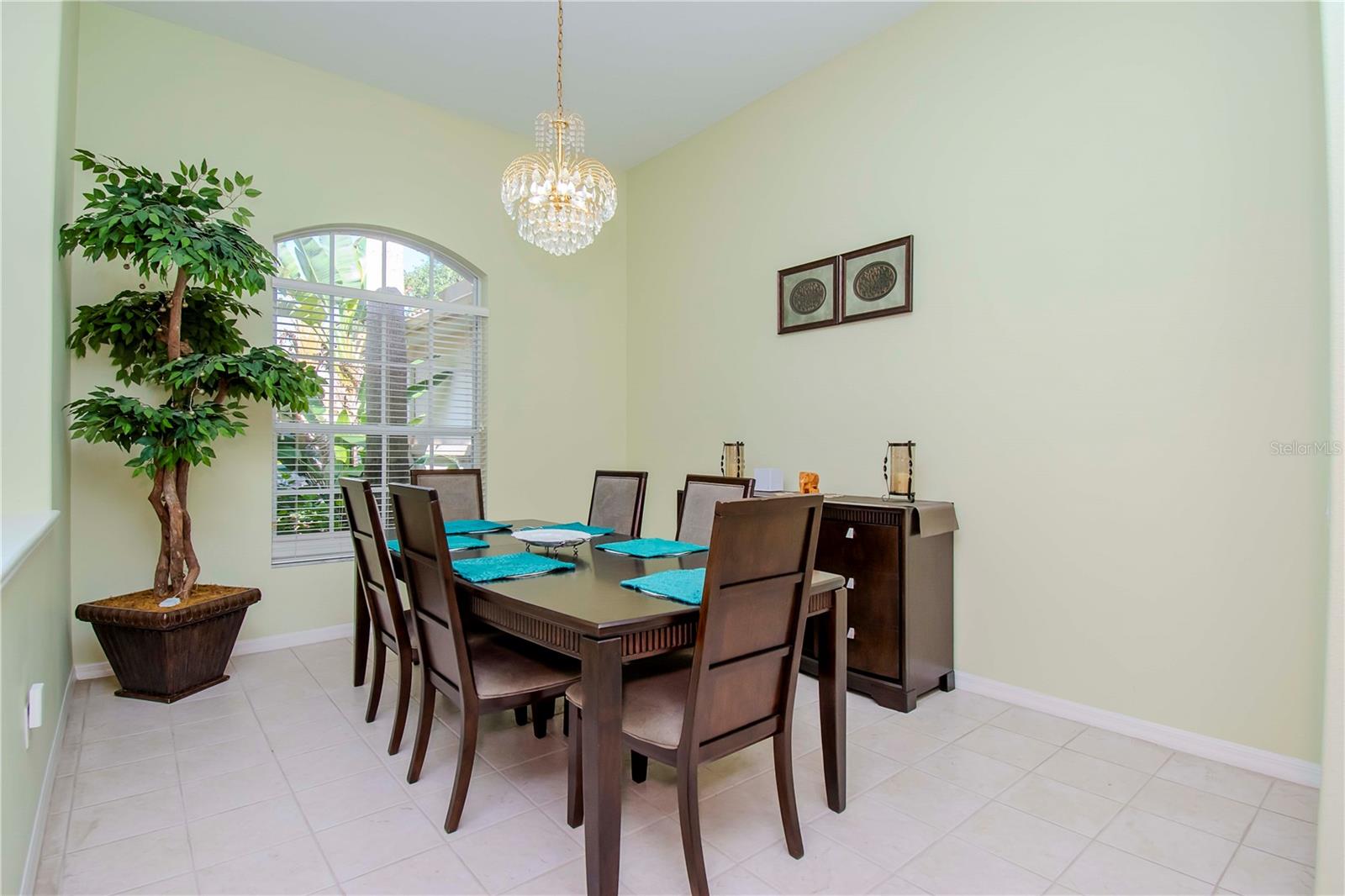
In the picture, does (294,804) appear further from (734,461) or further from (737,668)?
(734,461)

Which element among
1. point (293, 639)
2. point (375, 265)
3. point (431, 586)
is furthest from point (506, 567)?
point (375, 265)

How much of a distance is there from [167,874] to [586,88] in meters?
4.19

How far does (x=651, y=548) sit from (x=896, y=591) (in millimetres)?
1151

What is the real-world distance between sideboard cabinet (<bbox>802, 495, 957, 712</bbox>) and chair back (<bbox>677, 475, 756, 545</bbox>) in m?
0.59

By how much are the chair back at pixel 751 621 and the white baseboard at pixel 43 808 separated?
172 cm

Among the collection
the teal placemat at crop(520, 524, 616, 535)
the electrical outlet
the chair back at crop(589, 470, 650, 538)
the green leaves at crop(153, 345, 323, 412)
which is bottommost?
the electrical outlet

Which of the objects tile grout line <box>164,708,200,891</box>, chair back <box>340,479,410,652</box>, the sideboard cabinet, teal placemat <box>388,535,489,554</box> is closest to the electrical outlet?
tile grout line <box>164,708,200,891</box>

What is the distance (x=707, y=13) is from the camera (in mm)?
3326

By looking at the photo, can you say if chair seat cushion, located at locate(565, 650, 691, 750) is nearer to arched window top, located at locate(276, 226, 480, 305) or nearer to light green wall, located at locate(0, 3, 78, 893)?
light green wall, located at locate(0, 3, 78, 893)

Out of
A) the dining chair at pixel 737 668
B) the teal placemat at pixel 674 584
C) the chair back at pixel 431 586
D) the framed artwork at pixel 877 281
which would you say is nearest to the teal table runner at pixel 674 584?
the teal placemat at pixel 674 584

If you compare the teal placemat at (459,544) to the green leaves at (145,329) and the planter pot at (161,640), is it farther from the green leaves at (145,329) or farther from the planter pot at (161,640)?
the green leaves at (145,329)

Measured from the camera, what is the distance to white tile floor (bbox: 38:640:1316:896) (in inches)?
68.5

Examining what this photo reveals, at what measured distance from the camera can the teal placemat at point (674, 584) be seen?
1.79 metres

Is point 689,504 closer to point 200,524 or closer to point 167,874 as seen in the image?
point 167,874
